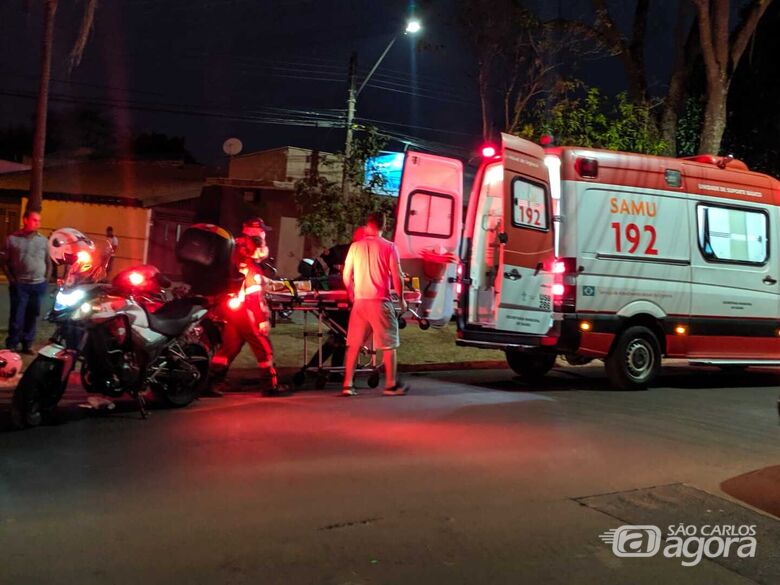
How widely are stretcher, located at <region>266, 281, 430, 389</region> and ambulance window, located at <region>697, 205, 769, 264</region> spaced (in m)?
3.75

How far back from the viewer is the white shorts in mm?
8125

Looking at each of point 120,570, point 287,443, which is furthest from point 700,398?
point 120,570

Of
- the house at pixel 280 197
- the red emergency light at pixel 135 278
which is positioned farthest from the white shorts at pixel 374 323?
the house at pixel 280 197

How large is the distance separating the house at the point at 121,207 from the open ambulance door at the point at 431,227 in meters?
12.5

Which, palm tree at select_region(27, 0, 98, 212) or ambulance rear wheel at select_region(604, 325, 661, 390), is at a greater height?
palm tree at select_region(27, 0, 98, 212)

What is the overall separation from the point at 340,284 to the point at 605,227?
10.5 ft

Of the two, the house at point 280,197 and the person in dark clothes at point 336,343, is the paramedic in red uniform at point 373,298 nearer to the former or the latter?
the person in dark clothes at point 336,343

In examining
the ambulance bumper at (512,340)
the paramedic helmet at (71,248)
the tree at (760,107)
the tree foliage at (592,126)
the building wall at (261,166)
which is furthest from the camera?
the building wall at (261,166)

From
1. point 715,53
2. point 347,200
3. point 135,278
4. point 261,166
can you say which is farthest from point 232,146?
point 135,278

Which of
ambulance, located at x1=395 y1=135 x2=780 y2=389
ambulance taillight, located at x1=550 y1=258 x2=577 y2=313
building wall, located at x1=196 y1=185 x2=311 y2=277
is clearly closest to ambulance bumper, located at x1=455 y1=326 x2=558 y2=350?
ambulance, located at x1=395 y1=135 x2=780 y2=389

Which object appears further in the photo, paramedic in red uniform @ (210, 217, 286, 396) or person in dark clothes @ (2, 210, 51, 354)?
person in dark clothes @ (2, 210, 51, 354)

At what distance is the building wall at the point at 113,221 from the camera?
20.7m

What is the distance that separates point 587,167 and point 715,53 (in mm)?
8029

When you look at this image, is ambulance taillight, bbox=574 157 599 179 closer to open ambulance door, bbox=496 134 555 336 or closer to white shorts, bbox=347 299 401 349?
open ambulance door, bbox=496 134 555 336
